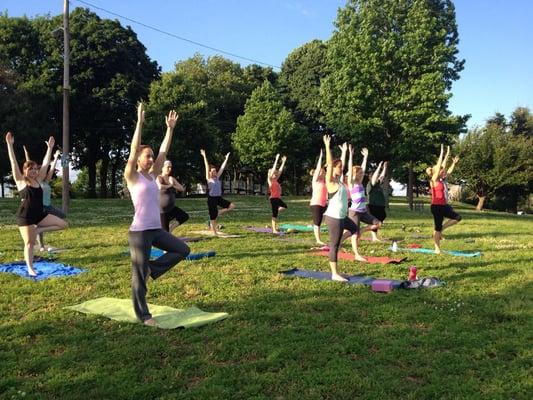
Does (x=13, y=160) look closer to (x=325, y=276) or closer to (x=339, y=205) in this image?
(x=339, y=205)

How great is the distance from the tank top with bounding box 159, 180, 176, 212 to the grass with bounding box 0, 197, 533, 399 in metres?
2.28

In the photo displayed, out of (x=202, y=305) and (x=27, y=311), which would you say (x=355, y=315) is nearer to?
(x=202, y=305)

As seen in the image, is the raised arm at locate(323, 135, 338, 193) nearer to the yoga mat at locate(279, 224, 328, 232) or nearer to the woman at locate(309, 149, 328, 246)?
the woman at locate(309, 149, 328, 246)

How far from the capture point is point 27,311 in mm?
7281

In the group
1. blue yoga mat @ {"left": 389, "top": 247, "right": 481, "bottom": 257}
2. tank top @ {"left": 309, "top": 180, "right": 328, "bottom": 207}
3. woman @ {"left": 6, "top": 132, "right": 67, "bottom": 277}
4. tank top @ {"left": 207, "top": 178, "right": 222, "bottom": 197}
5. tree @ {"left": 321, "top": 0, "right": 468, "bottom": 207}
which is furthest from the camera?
tree @ {"left": 321, "top": 0, "right": 468, "bottom": 207}

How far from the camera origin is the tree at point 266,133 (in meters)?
49.7

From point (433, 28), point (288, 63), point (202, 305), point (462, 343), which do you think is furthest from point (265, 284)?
point (288, 63)

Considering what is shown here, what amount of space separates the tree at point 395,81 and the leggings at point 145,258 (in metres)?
27.8

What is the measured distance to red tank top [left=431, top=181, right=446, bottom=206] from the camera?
1273 centimetres

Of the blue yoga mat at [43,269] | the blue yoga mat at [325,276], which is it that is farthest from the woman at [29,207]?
the blue yoga mat at [325,276]

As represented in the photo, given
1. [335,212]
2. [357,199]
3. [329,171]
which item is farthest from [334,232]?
[357,199]

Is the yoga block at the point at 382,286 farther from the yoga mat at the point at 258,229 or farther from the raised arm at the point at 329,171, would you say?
the yoga mat at the point at 258,229

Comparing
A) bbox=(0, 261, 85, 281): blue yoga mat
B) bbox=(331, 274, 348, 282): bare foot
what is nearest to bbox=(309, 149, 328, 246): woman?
bbox=(331, 274, 348, 282): bare foot

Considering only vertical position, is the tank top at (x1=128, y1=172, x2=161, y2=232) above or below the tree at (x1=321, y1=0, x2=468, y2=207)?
below
